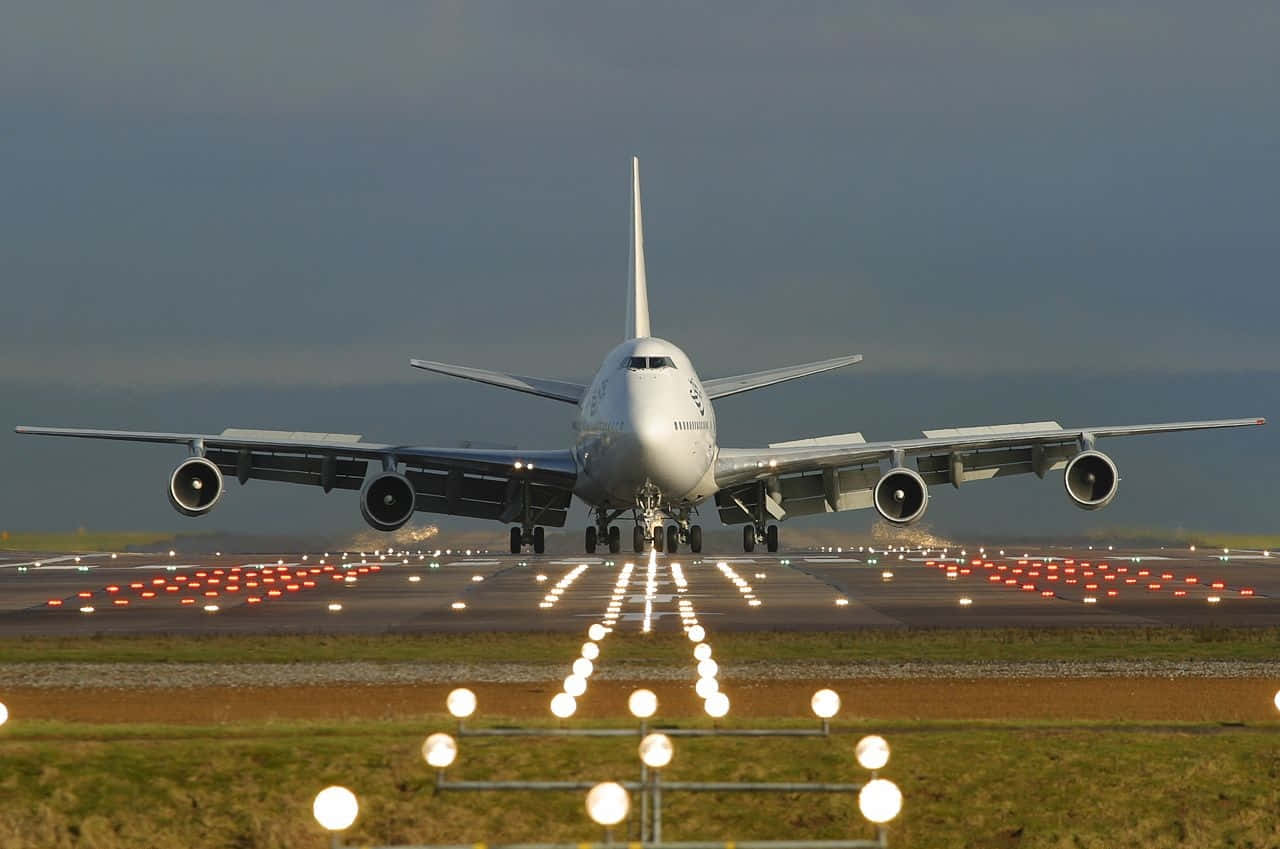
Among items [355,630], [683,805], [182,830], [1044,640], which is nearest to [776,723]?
[683,805]

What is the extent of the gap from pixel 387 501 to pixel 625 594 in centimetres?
1604

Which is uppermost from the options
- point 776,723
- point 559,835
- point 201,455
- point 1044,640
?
point 201,455

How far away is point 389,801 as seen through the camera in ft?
53.5

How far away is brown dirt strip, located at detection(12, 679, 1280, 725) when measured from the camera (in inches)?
838

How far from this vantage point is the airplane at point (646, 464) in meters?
52.4

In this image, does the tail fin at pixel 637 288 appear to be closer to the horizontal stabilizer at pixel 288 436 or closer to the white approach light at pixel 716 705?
the horizontal stabilizer at pixel 288 436

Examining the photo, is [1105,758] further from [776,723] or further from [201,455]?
[201,455]

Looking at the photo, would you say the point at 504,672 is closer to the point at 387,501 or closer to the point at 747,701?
the point at 747,701

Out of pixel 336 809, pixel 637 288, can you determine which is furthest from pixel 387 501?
pixel 336 809

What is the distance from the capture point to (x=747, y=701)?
22484 mm

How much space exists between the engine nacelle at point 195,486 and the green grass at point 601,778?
121 feet

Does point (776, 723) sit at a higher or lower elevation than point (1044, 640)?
lower

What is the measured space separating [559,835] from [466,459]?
135ft

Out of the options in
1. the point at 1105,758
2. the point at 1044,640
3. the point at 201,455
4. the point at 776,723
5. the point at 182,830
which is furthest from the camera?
the point at 201,455
